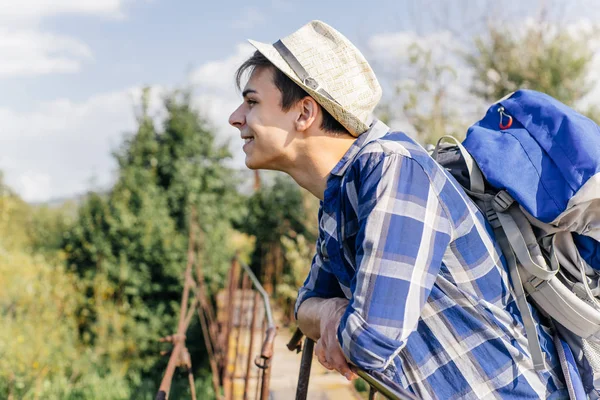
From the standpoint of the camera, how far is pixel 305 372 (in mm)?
1975

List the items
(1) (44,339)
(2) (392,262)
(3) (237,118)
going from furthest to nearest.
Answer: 1. (1) (44,339)
2. (3) (237,118)
3. (2) (392,262)

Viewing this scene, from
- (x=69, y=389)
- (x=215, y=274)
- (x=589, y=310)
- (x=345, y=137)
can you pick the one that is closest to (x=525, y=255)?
(x=589, y=310)

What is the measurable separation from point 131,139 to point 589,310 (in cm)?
818

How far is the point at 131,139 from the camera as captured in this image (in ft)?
29.3

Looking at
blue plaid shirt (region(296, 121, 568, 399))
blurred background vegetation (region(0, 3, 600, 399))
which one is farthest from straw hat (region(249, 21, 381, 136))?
blurred background vegetation (region(0, 3, 600, 399))

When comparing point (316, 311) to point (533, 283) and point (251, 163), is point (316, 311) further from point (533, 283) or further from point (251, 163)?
point (533, 283)

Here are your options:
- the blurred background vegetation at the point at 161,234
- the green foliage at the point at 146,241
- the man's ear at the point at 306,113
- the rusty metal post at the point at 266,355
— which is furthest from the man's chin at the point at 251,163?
the green foliage at the point at 146,241

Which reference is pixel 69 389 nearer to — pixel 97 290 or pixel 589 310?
pixel 97 290

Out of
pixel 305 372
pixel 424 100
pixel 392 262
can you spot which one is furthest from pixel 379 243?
pixel 424 100

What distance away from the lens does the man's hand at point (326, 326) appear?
1396 mm

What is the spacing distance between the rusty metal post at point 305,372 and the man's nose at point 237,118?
0.71m

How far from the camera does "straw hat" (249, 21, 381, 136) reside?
5.17 ft

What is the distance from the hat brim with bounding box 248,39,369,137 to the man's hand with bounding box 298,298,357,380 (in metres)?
0.43

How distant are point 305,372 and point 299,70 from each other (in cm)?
93
